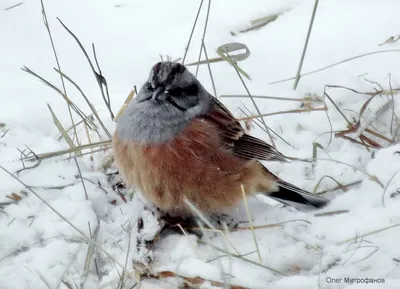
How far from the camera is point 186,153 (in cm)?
431

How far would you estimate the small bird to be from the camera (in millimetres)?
4262

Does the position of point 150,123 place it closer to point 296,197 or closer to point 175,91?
point 175,91

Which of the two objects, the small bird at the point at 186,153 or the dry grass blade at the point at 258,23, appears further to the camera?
the dry grass blade at the point at 258,23

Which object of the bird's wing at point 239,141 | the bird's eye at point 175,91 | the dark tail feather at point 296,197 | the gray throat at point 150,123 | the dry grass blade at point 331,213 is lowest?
the dark tail feather at point 296,197

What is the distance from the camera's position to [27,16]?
6.30 m

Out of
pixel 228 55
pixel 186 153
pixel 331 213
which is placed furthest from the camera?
pixel 228 55

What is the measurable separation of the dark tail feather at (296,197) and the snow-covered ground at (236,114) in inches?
3.6

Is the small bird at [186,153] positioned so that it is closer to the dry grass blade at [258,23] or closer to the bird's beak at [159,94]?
the bird's beak at [159,94]

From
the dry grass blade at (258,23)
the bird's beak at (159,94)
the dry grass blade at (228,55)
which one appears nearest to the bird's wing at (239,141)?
the bird's beak at (159,94)

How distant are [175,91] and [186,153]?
427mm

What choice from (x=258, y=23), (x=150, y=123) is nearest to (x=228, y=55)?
(x=258, y=23)

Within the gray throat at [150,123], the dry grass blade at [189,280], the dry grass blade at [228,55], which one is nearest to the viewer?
the dry grass blade at [189,280]

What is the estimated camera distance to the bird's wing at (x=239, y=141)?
4.61 m

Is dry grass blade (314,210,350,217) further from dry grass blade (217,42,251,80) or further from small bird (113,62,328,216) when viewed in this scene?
dry grass blade (217,42,251,80)
